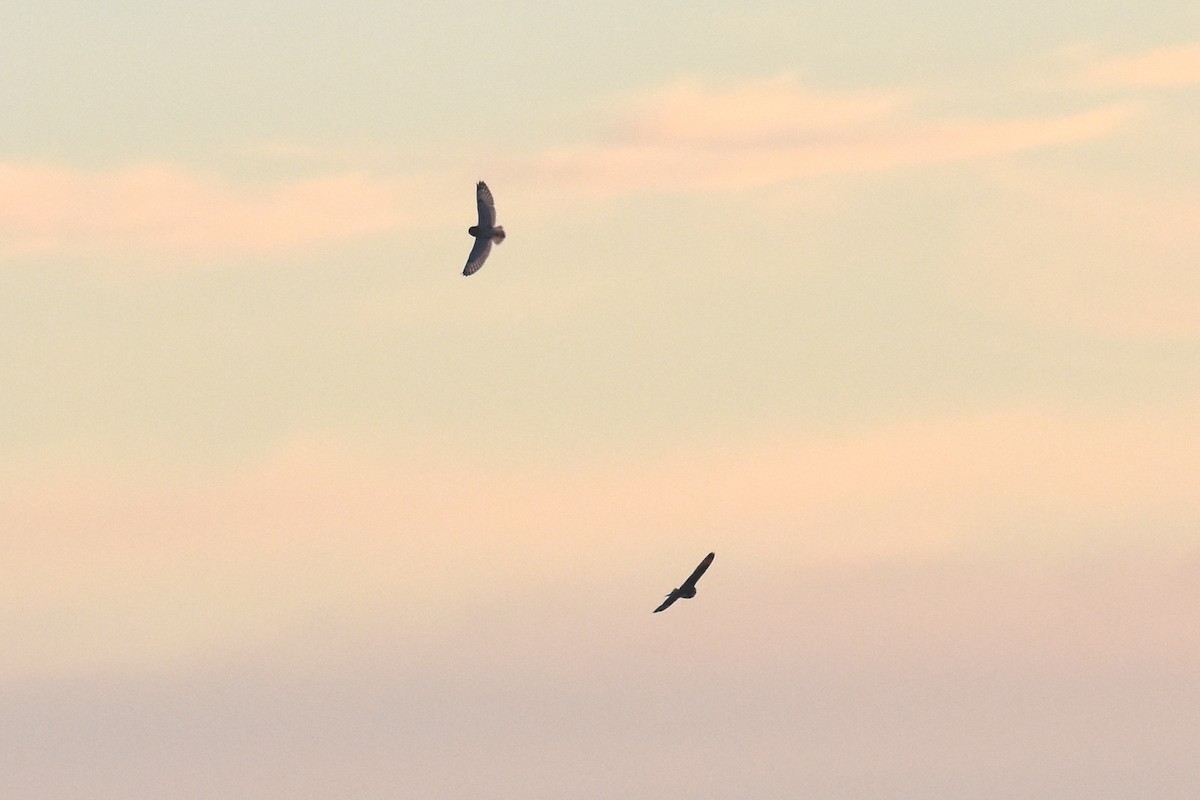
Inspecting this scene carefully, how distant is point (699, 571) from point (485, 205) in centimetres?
3465

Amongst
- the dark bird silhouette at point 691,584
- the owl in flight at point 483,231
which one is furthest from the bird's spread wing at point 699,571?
the owl in flight at point 483,231

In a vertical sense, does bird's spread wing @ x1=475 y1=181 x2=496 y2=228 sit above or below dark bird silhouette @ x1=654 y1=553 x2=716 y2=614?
above

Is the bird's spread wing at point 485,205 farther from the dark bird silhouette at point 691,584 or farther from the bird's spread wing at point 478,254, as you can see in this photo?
the dark bird silhouette at point 691,584

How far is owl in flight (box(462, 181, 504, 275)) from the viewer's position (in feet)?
523

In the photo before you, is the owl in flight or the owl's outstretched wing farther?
the owl in flight

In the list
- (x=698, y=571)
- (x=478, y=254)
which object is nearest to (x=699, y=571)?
(x=698, y=571)

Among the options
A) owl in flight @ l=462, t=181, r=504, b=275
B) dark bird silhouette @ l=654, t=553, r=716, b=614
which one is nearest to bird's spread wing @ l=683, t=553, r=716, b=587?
dark bird silhouette @ l=654, t=553, r=716, b=614

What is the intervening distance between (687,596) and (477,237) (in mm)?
33762

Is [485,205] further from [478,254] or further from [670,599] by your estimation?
[670,599]

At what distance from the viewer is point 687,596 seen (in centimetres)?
14112

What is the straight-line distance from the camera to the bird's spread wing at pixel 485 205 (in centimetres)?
16162

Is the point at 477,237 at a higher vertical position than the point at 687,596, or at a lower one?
higher

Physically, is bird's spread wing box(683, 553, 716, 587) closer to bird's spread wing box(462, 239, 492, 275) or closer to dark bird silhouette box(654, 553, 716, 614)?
dark bird silhouette box(654, 553, 716, 614)

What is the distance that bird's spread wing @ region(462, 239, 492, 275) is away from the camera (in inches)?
6230
